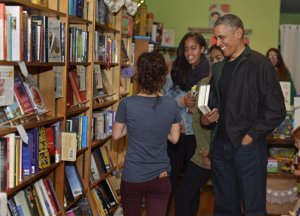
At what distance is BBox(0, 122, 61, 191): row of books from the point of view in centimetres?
192

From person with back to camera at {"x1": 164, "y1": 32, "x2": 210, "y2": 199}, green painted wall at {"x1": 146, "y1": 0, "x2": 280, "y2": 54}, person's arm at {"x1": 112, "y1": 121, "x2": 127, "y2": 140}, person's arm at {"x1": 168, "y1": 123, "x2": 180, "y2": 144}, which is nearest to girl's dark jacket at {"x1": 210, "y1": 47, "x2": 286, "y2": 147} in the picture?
person's arm at {"x1": 168, "y1": 123, "x2": 180, "y2": 144}

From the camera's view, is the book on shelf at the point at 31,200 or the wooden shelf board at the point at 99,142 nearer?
the book on shelf at the point at 31,200

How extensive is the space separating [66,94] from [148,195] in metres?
0.77

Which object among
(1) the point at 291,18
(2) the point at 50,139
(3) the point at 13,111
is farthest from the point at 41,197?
(1) the point at 291,18

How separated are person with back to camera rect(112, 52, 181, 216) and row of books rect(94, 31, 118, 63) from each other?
833 millimetres

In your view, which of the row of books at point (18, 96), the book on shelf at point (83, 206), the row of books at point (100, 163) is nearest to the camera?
the row of books at point (18, 96)

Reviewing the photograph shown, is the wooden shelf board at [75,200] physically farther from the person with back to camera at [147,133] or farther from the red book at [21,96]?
the red book at [21,96]

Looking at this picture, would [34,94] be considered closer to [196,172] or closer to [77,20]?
[77,20]

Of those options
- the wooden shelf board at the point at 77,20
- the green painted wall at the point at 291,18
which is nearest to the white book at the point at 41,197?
the wooden shelf board at the point at 77,20

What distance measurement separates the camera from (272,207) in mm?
3992

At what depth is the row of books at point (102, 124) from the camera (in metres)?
3.22

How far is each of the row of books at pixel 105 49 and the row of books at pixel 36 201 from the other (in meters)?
1.15

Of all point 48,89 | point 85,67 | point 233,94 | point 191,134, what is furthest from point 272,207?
point 48,89

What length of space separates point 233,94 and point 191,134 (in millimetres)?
839
